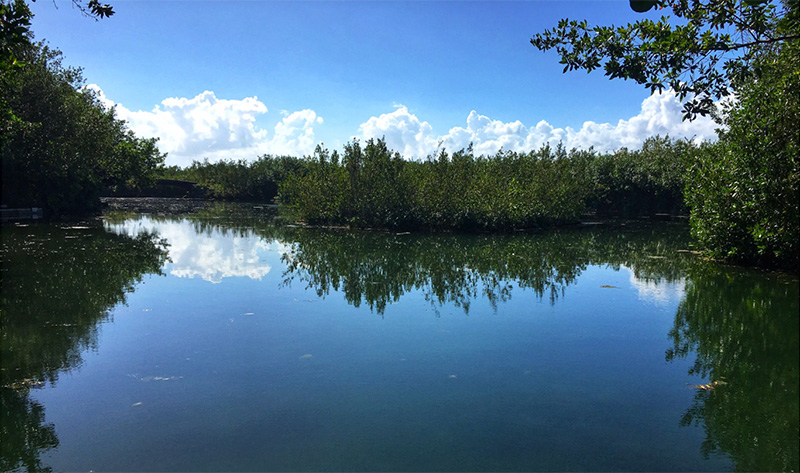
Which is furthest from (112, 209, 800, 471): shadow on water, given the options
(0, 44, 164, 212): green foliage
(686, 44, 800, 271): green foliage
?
(0, 44, 164, 212): green foliage

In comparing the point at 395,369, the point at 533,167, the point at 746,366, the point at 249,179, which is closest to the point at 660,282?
the point at 746,366

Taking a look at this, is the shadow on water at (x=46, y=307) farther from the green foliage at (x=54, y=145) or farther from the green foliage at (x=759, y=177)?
the green foliage at (x=759, y=177)

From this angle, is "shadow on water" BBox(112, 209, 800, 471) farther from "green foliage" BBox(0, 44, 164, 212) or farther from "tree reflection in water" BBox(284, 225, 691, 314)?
"green foliage" BBox(0, 44, 164, 212)

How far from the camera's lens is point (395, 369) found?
4.96 meters

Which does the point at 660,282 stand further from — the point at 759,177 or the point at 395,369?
the point at 395,369

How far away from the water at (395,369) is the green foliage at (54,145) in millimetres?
11669

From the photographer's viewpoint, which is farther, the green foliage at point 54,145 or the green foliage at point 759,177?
the green foliage at point 54,145

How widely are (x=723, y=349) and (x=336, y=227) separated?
1637 cm

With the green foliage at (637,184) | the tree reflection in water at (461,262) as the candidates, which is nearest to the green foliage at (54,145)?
the tree reflection in water at (461,262)

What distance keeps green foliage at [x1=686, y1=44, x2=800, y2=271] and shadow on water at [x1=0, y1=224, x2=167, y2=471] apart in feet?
33.2

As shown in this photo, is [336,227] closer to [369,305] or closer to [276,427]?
[369,305]

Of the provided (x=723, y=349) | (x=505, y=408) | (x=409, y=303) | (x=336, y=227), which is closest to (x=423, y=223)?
(x=336, y=227)

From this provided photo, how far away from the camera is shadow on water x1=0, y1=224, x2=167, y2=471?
3746 mm

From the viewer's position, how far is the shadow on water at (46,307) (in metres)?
3.75
